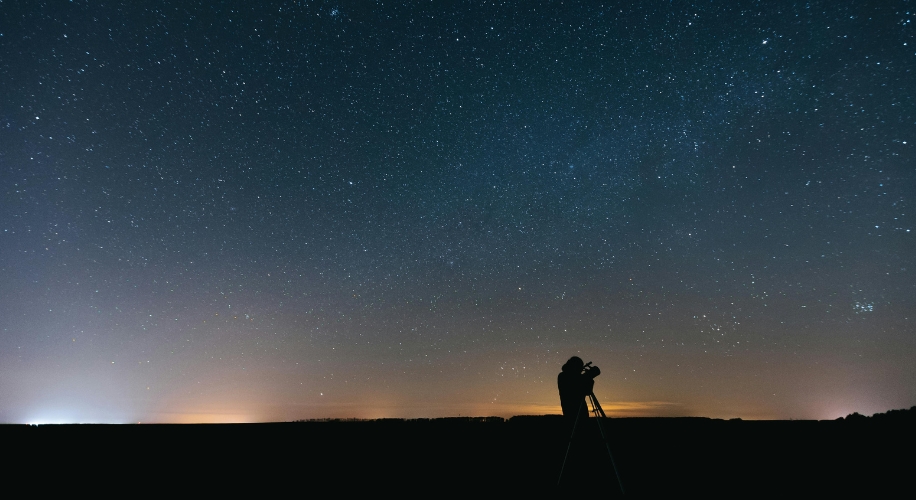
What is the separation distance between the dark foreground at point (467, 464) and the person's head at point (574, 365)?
2.59 feet

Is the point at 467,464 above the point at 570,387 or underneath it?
underneath

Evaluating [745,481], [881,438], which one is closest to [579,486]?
[745,481]

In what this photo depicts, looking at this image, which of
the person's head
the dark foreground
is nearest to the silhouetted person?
the person's head

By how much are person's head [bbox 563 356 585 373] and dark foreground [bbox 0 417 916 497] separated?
0.79 metres

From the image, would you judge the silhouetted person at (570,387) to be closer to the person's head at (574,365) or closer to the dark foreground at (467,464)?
the person's head at (574,365)

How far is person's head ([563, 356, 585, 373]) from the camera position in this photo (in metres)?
5.96

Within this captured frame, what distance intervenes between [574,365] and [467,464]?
2.46 meters

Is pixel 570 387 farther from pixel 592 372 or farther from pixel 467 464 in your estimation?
pixel 467 464

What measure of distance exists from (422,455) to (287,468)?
2.34m

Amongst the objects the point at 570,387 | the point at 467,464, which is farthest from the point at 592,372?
the point at 467,464

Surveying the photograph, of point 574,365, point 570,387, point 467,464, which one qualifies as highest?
point 574,365

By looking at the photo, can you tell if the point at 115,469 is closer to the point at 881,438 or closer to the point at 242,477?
the point at 242,477

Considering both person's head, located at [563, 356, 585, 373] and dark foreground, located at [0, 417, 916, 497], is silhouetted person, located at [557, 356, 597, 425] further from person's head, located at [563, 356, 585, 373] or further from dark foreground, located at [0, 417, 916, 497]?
dark foreground, located at [0, 417, 916, 497]

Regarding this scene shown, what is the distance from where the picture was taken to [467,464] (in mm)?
6840
